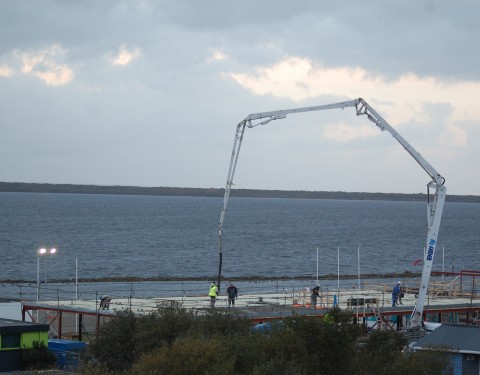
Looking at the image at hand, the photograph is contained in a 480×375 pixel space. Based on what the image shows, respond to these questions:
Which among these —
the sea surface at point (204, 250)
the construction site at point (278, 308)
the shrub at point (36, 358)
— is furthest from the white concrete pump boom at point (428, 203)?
the sea surface at point (204, 250)

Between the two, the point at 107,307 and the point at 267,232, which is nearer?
the point at 107,307

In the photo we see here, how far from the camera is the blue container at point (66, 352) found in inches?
1284

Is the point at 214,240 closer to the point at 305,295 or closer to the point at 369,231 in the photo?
the point at 369,231

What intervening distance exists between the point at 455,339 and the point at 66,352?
14.3 m

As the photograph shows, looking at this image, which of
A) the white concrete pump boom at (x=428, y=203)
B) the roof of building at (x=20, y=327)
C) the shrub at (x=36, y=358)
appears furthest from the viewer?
the white concrete pump boom at (x=428, y=203)

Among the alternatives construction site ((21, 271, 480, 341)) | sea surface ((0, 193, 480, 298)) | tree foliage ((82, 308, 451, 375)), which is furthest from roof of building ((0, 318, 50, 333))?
sea surface ((0, 193, 480, 298))

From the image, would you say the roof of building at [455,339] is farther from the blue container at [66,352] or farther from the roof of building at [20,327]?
the roof of building at [20,327]

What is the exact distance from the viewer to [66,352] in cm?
3394

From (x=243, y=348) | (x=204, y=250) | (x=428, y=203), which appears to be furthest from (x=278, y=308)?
(x=204, y=250)

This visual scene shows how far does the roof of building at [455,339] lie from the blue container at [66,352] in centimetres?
1210

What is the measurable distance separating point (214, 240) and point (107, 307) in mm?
113569

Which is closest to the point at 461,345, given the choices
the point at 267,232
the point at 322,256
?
the point at 322,256

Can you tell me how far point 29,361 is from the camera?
32.5 meters

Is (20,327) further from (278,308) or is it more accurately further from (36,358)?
(278,308)
